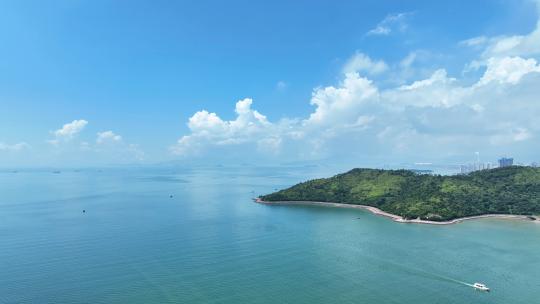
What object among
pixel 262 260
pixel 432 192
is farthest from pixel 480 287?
pixel 432 192

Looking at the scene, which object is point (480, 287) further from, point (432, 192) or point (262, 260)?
point (432, 192)

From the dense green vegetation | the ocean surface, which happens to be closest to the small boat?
the ocean surface

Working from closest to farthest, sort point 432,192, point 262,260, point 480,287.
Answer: point 480,287 → point 262,260 → point 432,192

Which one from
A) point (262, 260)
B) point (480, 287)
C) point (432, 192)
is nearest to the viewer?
point (480, 287)

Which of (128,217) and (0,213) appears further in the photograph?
(0,213)

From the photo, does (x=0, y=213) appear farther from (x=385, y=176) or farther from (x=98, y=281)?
(x=385, y=176)

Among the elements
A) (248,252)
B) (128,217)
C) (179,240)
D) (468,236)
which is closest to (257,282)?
(248,252)
